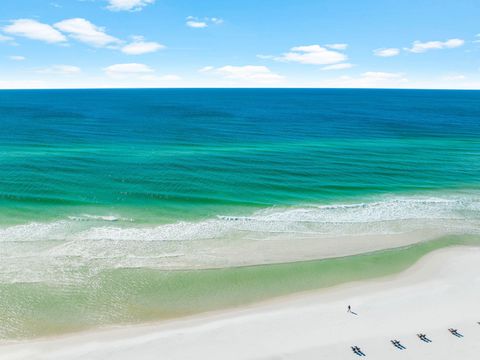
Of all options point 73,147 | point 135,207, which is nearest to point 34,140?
point 73,147

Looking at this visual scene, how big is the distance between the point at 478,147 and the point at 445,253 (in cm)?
5116

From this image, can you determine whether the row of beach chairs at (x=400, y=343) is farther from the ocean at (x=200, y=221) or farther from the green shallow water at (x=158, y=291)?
the ocean at (x=200, y=221)

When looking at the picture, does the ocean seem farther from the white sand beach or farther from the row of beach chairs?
the row of beach chairs

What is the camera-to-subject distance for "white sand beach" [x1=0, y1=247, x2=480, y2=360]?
18047 millimetres

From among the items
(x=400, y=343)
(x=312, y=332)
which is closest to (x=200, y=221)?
(x=312, y=332)

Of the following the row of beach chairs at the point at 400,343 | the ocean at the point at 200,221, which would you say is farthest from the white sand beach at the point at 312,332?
the ocean at the point at 200,221

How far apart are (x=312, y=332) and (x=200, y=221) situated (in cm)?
1733

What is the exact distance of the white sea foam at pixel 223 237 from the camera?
89.1ft

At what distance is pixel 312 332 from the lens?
19.7 meters

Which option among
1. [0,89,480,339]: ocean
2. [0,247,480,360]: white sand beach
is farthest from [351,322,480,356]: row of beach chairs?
[0,89,480,339]: ocean

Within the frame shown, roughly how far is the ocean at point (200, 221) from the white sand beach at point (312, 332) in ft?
5.24

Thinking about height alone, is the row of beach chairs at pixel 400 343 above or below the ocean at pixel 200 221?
below

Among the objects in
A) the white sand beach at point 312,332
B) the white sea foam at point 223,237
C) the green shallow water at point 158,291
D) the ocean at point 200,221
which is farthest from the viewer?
the white sea foam at point 223,237

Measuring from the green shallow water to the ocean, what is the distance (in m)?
0.10
